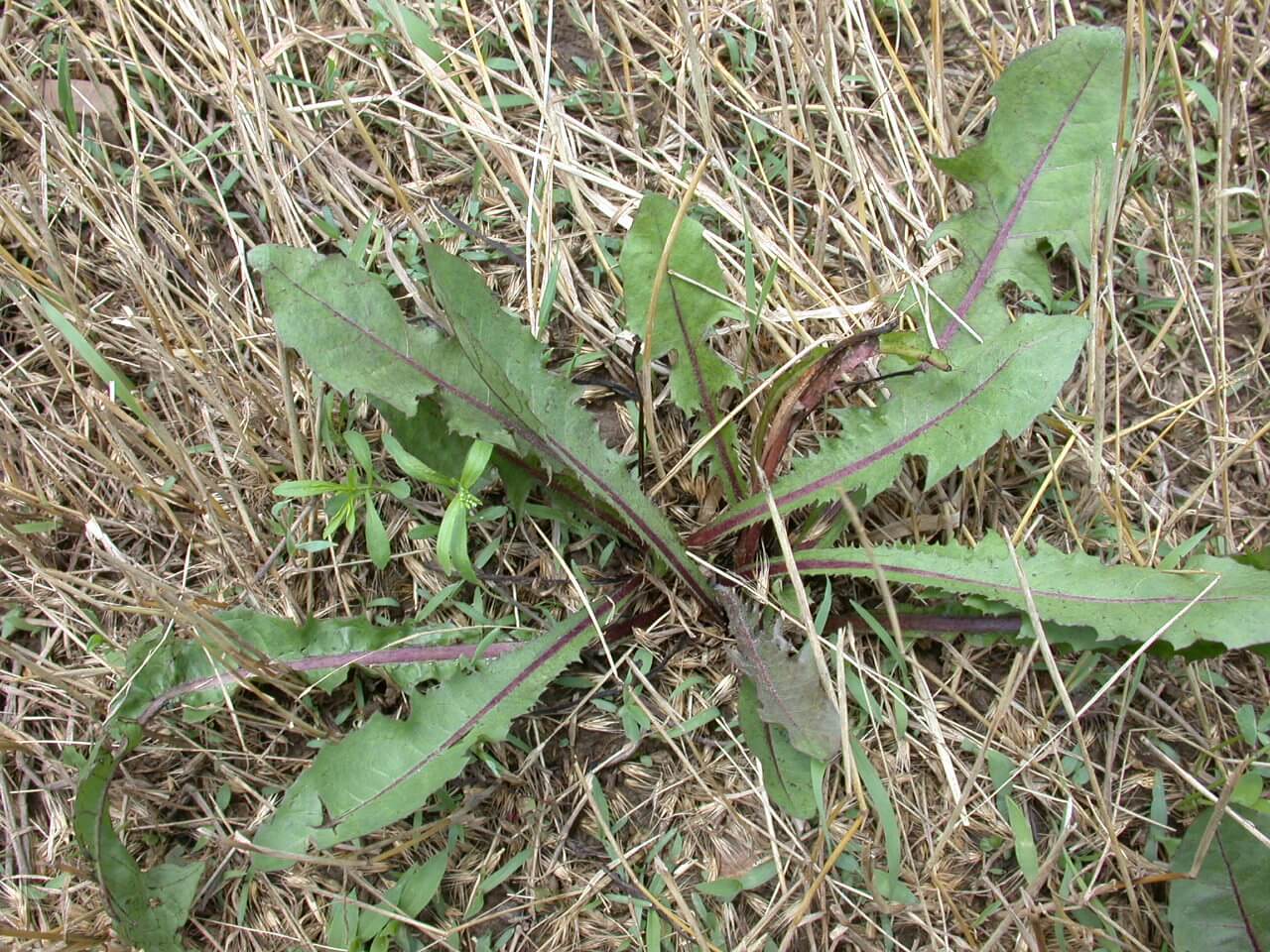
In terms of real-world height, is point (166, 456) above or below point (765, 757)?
above

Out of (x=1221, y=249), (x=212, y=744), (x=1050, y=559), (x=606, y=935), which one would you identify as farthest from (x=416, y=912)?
(x=1221, y=249)

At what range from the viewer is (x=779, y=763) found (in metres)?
1.65

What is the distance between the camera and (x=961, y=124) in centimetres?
206

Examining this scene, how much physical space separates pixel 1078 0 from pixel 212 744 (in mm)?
2523

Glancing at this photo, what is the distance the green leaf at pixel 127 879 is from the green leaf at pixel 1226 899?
1.81 m

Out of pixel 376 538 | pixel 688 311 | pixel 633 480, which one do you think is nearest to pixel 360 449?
pixel 376 538

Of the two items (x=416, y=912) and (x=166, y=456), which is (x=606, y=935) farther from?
(x=166, y=456)

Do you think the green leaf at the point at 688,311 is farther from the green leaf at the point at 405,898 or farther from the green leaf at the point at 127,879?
the green leaf at the point at 127,879

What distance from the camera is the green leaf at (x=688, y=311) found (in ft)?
5.74

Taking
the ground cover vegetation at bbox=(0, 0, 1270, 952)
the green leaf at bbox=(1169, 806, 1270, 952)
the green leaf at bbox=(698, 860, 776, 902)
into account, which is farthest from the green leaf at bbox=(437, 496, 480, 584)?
the green leaf at bbox=(1169, 806, 1270, 952)

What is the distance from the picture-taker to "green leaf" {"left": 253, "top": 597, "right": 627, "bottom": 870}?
1555 mm

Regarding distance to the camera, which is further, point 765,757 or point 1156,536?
point 1156,536

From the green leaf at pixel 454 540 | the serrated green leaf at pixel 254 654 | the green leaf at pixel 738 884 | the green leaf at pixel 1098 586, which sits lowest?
the green leaf at pixel 738 884

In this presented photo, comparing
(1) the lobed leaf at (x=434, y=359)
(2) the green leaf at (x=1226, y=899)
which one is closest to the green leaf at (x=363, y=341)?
(1) the lobed leaf at (x=434, y=359)
